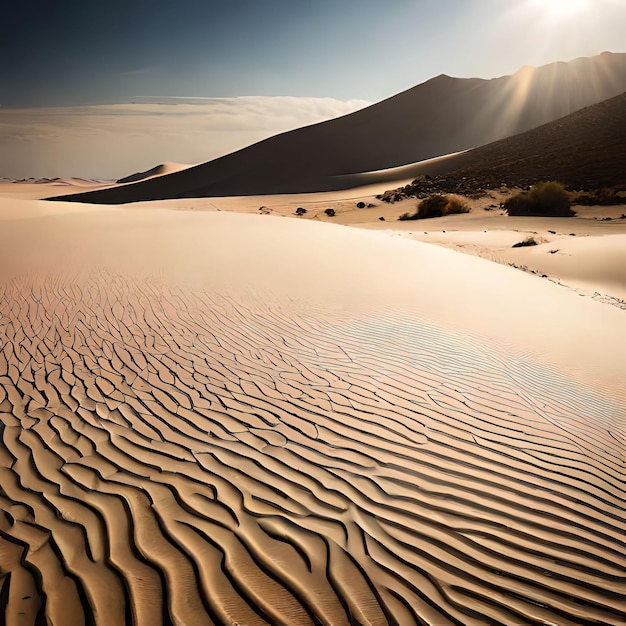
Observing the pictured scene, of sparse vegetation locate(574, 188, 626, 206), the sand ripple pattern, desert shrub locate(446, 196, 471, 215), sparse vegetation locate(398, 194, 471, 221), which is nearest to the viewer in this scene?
the sand ripple pattern

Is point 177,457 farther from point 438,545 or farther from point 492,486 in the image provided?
point 492,486

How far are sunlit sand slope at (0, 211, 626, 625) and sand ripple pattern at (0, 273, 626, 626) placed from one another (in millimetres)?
14

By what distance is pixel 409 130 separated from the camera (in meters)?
70.9

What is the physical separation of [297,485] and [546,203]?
2390 centimetres

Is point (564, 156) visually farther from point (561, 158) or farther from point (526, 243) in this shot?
point (526, 243)

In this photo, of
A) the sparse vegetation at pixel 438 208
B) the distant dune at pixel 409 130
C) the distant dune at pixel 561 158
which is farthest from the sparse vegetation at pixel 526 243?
the distant dune at pixel 409 130

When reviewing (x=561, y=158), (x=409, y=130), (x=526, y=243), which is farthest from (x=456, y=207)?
(x=409, y=130)

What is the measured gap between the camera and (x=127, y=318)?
6090 millimetres

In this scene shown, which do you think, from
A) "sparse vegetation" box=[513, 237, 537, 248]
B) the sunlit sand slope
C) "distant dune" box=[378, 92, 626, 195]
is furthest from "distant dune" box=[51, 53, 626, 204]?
the sunlit sand slope

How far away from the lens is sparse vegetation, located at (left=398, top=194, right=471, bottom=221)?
82.3ft

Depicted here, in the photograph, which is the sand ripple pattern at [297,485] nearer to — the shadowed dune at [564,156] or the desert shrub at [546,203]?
the desert shrub at [546,203]

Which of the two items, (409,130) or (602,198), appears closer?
(602,198)

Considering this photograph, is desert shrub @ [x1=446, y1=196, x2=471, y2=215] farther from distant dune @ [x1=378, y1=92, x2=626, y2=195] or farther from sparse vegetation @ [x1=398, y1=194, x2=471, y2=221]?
distant dune @ [x1=378, y1=92, x2=626, y2=195]

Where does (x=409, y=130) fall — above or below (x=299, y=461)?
above
